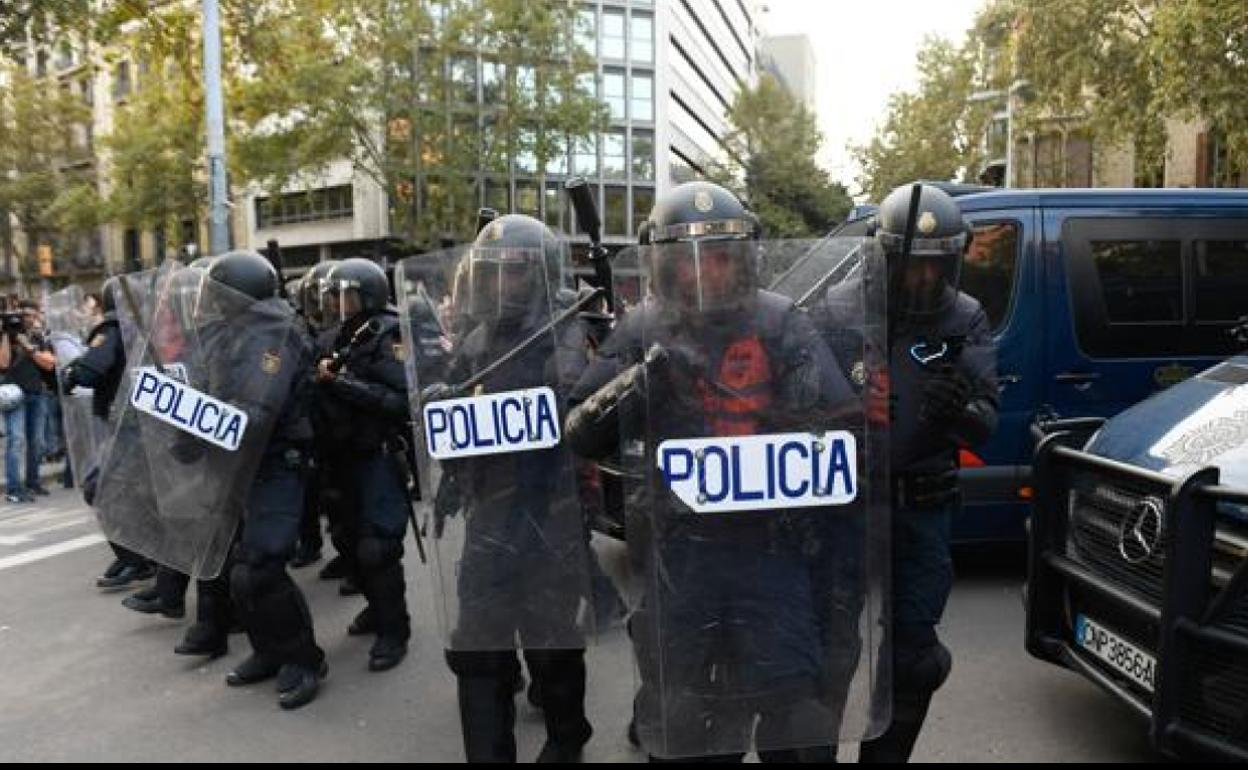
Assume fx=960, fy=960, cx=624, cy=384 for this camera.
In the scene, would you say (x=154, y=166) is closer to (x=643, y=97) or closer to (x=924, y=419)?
(x=643, y=97)

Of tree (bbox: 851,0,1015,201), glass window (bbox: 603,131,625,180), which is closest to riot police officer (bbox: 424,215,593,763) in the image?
tree (bbox: 851,0,1015,201)

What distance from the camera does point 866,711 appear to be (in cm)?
231

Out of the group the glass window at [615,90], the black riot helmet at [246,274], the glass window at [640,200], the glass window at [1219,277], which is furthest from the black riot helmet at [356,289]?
the glass window at [615,90]

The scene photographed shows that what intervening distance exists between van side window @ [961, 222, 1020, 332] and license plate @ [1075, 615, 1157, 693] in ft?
6.85

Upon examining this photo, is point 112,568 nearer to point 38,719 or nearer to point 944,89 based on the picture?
point 38,719

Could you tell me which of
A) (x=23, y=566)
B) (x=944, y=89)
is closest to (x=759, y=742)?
(x=23, y=566)

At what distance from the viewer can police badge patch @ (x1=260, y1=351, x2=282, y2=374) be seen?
12.6ft

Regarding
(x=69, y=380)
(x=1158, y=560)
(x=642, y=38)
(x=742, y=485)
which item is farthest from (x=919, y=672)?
(x=642, y=38)

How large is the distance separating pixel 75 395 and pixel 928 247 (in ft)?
17.3

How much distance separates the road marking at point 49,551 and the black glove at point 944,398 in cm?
605

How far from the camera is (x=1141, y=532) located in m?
2.86

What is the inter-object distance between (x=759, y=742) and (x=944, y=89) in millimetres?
30009

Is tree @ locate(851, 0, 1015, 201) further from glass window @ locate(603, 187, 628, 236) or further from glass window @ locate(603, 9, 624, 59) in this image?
glass window @ locate(603, 9, 624, 59)

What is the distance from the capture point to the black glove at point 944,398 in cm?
267
